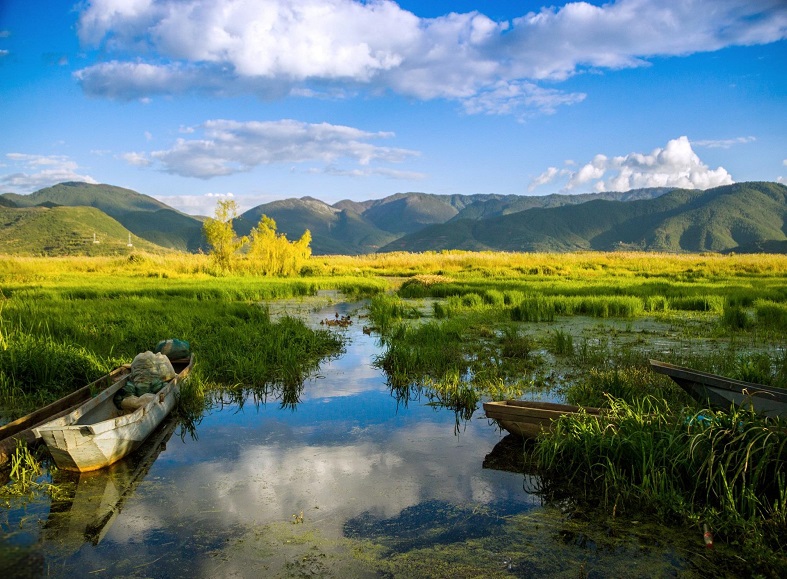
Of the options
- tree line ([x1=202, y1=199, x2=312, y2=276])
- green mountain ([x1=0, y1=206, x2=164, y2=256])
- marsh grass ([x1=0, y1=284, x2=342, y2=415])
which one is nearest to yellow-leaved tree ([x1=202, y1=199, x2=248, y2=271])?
tree line ([x1=202, y1=199, x2=312, y2=276])

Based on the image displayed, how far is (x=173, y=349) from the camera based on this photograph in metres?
9.73

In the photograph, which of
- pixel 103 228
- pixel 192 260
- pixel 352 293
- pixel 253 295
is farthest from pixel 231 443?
pixel 103 228

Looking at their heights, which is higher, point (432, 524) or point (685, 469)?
point (685, 469)

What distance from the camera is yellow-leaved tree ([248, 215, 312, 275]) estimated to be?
3278cm

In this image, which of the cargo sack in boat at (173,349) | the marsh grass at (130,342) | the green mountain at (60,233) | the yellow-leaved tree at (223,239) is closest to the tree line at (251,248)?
the yellow-leaved tree at (223,239)

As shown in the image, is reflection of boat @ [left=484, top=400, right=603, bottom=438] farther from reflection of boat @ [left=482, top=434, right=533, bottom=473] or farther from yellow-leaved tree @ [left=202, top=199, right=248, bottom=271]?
yellow-leaved tree @ [left=202, top=199, right=248, bottom=271]

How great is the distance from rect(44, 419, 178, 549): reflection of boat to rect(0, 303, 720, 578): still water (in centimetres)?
2

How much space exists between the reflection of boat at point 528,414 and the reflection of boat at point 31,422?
16.9ft

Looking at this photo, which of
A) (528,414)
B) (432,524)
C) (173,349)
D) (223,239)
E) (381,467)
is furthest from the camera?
(223,239)

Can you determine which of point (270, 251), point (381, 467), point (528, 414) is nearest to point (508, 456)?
point (528, 414)

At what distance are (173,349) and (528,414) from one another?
656cm

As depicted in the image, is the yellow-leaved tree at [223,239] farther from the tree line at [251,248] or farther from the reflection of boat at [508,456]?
the reflection of boat at [508,456]

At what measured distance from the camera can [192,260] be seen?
35219mm

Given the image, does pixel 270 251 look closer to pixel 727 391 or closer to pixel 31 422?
pixel 31 422
